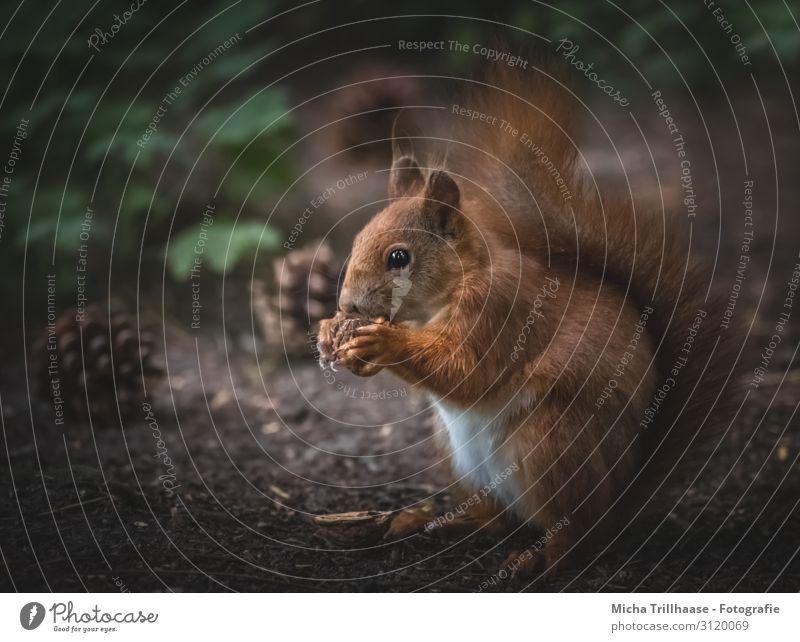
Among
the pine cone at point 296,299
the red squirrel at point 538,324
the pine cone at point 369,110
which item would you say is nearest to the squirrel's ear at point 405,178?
the red squirrel at point 538,324

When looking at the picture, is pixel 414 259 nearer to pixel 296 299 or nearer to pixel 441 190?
pixel 441 190

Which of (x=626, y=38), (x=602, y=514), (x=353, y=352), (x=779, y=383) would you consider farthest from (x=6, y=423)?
(x=626, y=38)

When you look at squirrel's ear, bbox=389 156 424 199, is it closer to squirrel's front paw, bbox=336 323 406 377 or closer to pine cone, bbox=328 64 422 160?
squirrel's front paw, bbox=336 323 406 377

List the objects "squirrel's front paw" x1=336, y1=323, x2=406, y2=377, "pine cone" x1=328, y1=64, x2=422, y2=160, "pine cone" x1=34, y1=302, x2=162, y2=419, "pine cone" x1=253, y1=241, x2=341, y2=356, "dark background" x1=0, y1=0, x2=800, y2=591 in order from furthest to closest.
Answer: "pine cone" x1=328, y1=64, x2=422, y2=160 < "pine cone" x1=253, y1=241, x2=341, y2=356 < "pine cone" x1=34, y1=302, x2=162, y2=419 < "dark background" x1=0, y1=0, x2=800, y2=591 < "squirrel's front paw" x1=336, y1=323, x2=406, y2=377

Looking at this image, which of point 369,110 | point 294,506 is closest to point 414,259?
point 294,506

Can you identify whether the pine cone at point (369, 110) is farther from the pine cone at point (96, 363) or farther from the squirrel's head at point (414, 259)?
the squirrel's head at point (414, 259)

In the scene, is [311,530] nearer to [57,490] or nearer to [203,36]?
[57,490]

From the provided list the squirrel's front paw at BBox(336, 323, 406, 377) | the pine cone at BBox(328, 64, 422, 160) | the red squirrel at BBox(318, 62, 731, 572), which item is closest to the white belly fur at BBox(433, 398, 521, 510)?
the red squirrel at BBox(318, 62, 731, 572)

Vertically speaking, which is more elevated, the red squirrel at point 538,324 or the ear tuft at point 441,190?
the ear tuft at point 441,190
